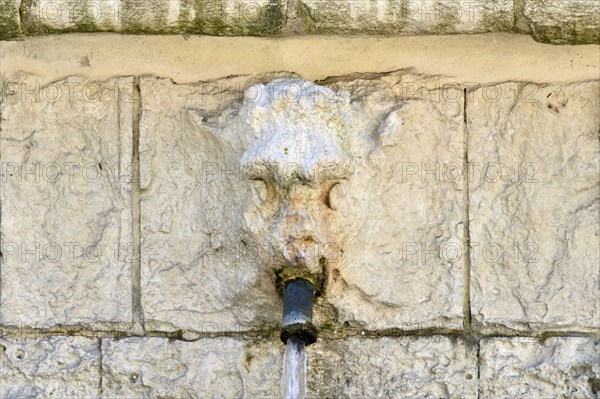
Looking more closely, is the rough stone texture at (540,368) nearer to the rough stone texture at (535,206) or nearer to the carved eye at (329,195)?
the rough stone texture at (535,206)

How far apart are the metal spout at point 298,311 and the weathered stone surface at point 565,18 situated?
863mm

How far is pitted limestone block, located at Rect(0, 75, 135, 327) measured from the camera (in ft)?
10.8

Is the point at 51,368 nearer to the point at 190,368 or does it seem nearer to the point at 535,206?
the point at 190,368

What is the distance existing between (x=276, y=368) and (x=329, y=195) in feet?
1.61

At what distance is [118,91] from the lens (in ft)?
10.9

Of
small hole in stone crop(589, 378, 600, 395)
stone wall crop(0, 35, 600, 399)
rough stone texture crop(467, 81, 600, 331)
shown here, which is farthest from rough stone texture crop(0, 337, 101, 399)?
small hole in stone crop(589, 378, 600, 395)

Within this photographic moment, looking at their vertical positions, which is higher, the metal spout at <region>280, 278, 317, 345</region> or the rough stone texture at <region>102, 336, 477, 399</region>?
the metal spout at <region>280, 278, 317, 345</region>

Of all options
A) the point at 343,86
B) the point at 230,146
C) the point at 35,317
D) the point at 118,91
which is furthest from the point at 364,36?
the point at 35,317

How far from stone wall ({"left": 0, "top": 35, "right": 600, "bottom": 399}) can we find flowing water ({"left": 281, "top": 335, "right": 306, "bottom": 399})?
87 millimetres

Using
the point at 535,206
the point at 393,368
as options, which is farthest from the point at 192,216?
the point at 535,206

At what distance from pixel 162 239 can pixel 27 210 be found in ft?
1.25

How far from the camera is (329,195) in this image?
3154 millimetres

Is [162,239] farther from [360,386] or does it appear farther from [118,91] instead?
[360,386]

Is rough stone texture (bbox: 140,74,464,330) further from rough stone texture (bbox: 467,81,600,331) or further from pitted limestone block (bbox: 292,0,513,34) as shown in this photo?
pitted limestone block (bbox: 292,0,513,34)
